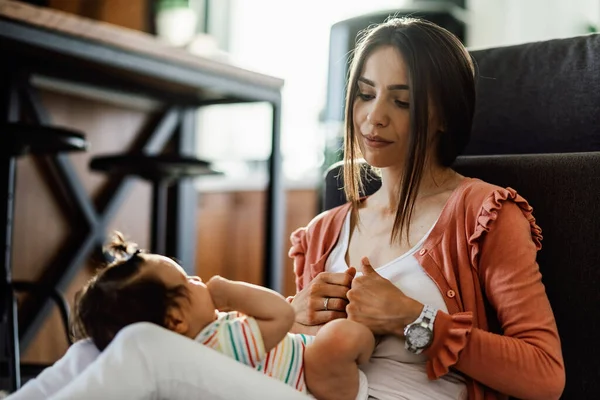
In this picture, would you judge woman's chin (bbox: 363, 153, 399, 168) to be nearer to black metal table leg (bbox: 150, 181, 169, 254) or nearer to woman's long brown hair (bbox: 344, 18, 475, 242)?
woman's long brown hair (bbox: 344, 18, 475, 242)

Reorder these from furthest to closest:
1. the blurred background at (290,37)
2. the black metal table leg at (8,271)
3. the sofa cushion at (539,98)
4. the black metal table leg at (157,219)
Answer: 1. the blurred background at (290,37)
2. the black metal table leg at (157,219)
3. the black metal table leg at (8,271)
4. the sofa cushion at (539,98)

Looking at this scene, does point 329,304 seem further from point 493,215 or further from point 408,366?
point 493,215

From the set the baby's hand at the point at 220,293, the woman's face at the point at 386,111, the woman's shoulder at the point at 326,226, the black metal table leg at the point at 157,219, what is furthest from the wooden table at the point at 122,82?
the baby's hand at the point at 220,293

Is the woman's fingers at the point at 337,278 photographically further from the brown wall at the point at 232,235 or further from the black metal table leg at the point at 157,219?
the brown wall at the point at 232,235

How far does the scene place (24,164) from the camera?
303 cm

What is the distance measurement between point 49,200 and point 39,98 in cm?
40

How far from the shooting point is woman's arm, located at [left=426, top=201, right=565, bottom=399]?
1.13 m

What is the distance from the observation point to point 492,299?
120 centimetres

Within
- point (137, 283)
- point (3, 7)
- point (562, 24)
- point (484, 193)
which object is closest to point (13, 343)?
point (3, 7)

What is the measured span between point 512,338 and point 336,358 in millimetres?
255

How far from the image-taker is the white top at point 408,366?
1.18m

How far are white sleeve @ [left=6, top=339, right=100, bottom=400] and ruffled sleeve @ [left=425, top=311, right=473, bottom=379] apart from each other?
46 cm

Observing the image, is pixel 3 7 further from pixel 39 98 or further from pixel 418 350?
pixel 418 350

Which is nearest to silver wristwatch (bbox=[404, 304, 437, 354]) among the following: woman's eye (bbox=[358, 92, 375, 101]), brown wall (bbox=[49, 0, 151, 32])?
woman's eye (bbox=[358, 92, 375, 101])
